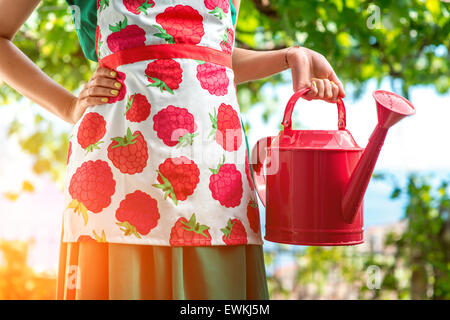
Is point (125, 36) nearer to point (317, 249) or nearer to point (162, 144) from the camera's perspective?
point (162, 144)

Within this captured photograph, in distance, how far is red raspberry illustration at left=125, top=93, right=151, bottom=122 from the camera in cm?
62

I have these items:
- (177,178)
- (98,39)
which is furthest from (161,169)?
(98,39)

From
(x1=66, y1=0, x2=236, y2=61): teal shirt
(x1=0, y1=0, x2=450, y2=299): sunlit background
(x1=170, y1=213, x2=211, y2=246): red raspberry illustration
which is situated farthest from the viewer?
(x1=0, y1=0, x2=450, y2=299): sunlit background

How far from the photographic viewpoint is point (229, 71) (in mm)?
696

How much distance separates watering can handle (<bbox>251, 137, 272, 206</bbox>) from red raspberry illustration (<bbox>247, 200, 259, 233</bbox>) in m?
0.02

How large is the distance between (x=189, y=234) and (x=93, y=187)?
147 mm

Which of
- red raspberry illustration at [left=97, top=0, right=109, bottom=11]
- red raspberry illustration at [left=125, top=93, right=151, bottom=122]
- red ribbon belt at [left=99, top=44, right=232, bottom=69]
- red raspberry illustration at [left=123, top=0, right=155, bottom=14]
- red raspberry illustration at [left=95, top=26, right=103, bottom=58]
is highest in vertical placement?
red raspberry illustration at [left=97, top=0, right=109, bottom=11]

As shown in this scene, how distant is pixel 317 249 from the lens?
336cm

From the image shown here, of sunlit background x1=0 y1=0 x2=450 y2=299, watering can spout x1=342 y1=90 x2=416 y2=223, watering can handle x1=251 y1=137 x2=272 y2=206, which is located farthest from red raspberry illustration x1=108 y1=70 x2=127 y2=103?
sunlit background x1=0 y1=0 x2=450 y2=299

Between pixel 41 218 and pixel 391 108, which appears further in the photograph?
pixel 41 218

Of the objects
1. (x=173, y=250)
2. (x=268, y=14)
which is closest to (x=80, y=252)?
(x=173, y=250)

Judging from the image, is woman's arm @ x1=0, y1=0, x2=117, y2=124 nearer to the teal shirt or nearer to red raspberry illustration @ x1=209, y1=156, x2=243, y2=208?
the teal shirt
